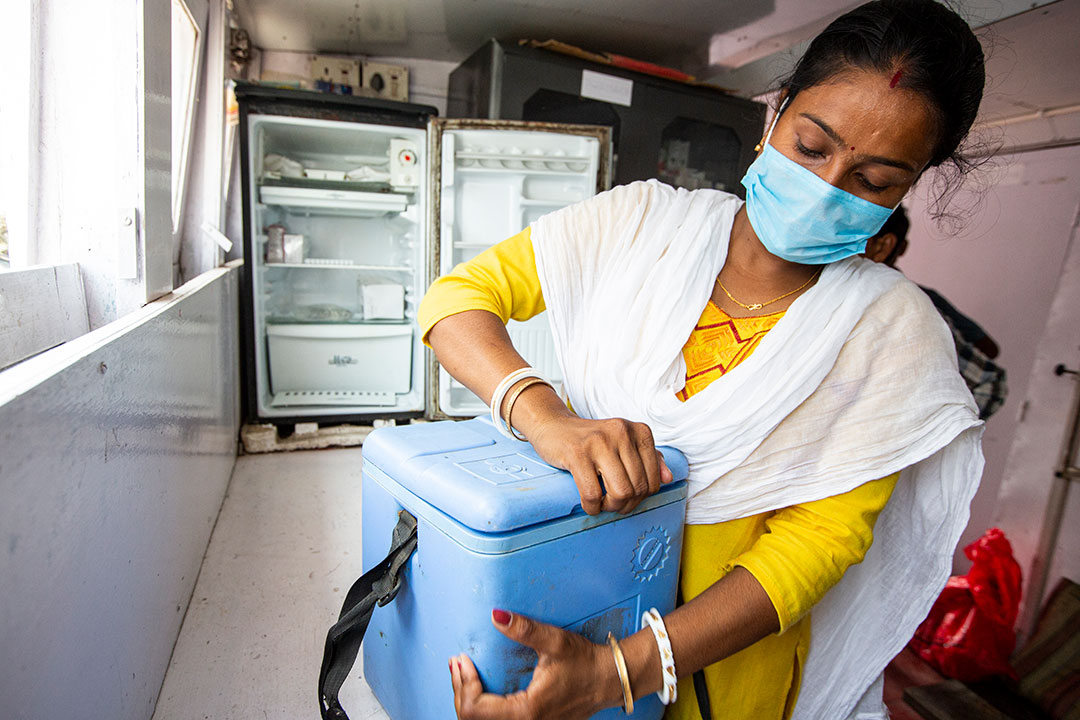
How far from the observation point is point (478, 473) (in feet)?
2.03

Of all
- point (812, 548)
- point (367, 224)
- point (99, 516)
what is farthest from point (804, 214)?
point (367, 224)

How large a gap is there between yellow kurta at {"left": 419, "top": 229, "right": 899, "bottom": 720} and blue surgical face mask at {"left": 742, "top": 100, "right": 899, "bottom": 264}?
0.34 ft

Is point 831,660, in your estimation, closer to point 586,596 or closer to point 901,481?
point 901,481

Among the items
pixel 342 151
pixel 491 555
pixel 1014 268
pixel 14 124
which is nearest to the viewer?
pixel 491 555

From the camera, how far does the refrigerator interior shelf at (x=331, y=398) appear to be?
262 cm

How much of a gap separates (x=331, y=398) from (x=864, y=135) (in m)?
2.46

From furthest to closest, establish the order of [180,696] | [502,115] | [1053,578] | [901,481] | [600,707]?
1. [502,115]
2. [1053,578]
3. [180,696]
4. [901,481]
5. [600,707]

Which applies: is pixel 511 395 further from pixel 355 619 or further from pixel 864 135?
pixel 864 135

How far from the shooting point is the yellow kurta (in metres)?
0.68

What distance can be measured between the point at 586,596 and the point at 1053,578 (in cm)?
246

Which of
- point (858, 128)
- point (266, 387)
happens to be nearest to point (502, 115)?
point (266, 387)

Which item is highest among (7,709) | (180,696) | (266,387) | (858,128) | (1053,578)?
(858,128)

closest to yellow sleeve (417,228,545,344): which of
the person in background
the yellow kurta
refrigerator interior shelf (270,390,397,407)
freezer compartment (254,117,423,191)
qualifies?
the yellow kurta

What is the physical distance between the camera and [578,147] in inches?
100
